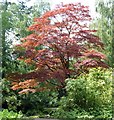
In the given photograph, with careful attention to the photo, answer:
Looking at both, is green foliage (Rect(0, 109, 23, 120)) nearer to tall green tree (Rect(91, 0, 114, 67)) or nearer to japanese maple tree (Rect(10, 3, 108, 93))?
japanese maple tree (Rect(10, 3, 108, 93))

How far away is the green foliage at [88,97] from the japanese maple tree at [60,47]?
0.13 m

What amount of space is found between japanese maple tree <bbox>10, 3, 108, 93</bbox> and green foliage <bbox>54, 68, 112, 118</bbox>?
13 cm

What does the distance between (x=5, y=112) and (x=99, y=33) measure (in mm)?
1646

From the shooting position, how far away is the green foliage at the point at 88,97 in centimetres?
457

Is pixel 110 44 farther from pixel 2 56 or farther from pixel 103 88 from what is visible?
pixel 2 56

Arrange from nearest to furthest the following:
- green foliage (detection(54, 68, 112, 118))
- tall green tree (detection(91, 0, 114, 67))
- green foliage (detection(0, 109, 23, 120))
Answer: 1. green foliage (detection(0, 109, 23, 120))
2. green foliage (detection(54, 68, 112, 118))
3. tall green tree (detection(91, 0, 114, 67))

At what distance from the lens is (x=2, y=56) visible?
491 centimetres

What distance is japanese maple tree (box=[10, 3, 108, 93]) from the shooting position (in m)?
4.67

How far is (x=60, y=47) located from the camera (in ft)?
15.4

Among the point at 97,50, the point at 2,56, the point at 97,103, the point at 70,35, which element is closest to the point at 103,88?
the point at 97,103

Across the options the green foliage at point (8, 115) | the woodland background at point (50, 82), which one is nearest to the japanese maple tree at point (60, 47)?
the woodland background at point (50, 82)

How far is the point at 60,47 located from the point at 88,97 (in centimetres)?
77

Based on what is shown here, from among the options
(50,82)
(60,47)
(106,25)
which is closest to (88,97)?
(50,82)

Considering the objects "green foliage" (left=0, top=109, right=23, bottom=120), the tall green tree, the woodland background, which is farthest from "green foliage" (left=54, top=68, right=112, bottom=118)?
"green foliage" (left=0, top=109, right=23, bottom=120)
